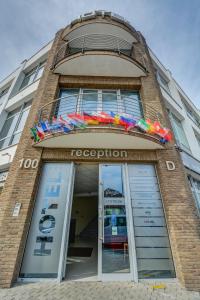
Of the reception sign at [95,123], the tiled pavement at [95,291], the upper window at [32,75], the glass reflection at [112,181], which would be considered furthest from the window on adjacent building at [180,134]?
the upper window at [32,75]

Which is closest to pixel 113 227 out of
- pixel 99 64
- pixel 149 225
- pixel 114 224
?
pixel 114 224

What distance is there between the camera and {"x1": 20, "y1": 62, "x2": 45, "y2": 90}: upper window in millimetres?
9953

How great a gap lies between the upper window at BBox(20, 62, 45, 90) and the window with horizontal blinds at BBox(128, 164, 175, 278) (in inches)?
331

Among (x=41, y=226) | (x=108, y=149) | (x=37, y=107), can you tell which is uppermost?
(x=37, y=107)

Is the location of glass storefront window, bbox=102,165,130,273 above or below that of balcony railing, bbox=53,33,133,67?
below

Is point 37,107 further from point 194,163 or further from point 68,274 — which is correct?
point 194,163

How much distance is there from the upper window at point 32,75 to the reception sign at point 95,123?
20.4 ft

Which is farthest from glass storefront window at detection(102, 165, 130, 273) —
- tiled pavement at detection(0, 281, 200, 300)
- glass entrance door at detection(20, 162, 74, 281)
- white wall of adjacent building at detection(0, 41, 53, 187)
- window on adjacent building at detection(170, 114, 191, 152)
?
window on adjacent building at detection(170, 114, 191, 152)

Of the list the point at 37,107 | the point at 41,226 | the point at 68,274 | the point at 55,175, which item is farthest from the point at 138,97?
the point at 68,274

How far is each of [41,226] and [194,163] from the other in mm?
6865

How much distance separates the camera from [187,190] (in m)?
4.98

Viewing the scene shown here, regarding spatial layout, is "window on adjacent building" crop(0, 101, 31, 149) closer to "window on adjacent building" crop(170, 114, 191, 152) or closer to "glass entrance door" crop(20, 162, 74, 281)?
"glass entrance door" crop(20, 162, 74, 281)

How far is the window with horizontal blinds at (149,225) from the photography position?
13.8ft

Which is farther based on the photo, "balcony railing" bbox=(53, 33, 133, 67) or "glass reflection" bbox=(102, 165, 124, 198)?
"balcony railing" bbox=(53, 33, 133, 67)
